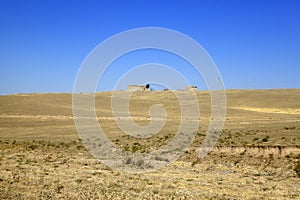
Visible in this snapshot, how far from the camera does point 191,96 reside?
102 m

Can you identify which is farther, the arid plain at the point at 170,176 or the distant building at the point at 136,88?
the distant building at the point at 136,88

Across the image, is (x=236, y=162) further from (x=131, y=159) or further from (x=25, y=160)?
(x=25, y=160)

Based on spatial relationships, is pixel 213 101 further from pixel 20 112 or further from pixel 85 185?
pixel 85 185

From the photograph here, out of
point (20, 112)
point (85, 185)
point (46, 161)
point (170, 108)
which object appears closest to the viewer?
point (85, 185)

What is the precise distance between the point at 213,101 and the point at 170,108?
15735 mm

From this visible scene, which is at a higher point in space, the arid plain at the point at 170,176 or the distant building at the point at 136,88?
the distant building at the point at 136,88

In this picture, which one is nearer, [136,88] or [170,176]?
[170,176]

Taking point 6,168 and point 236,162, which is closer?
point 6,168

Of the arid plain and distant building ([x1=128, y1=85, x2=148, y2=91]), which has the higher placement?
distant building ([x1=128, y1=85, x2=148, y2=91])

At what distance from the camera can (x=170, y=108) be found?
3179 inches

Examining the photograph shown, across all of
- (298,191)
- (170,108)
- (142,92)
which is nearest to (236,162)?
(298,191)

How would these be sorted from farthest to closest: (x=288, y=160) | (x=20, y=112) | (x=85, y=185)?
(x=20, y=112) → (x=288, y=160) → (x=85, y=185)

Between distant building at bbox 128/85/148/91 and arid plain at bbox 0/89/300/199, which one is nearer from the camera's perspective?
arid plain at bbox 0/89/300/199

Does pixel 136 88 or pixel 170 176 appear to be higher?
pixel 136 88
